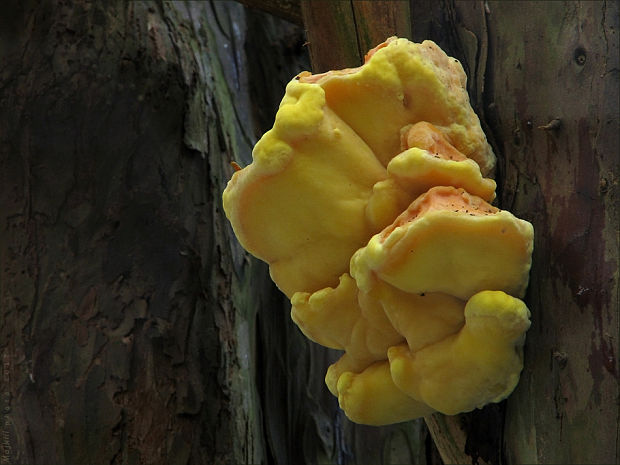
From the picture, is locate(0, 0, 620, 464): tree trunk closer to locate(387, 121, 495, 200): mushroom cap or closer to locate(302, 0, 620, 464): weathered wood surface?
locate(302, 0, 620, 464): weathered wood surface

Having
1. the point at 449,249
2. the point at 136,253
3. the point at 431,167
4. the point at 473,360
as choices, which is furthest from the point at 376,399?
the point at 136,253

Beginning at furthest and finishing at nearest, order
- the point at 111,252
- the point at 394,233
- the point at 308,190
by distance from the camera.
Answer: the point at 111,252 → the point at 308,190 → the point at 394,233

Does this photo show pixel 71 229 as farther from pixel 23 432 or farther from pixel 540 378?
pixel 540 378

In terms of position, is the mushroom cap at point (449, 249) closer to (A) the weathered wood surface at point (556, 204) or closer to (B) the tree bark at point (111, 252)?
(A) the weathered wood surface at point (556, 204)

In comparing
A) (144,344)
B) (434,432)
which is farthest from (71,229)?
(434,432)

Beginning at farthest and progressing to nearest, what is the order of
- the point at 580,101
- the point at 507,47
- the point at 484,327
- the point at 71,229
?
the point at 71,229
the point at 507,47
the point at 580,101
the point at 484,327

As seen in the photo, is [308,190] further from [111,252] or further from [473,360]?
[111,252]
